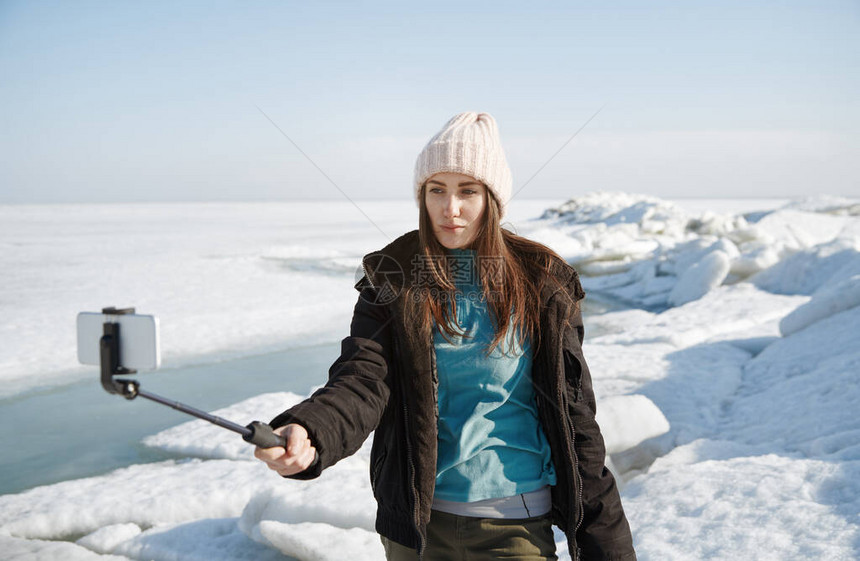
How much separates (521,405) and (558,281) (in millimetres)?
308

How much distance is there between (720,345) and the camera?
624 centimetres

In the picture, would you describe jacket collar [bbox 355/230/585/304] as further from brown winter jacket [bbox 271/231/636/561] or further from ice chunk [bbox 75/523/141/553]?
ice chunk [bbox 75/523/141/553]

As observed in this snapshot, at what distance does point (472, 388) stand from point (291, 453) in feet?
1.54

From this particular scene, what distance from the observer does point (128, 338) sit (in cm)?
96

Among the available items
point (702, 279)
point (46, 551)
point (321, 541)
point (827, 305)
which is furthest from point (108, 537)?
point (702, 279)

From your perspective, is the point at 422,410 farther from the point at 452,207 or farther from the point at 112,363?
the point at 112,363

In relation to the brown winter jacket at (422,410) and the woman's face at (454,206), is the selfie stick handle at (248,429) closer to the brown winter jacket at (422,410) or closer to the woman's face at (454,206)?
→ the brown winter jacket at (422,410)

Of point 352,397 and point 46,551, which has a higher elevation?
point 352,397

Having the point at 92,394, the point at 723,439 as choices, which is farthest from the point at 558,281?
the point at 92,394

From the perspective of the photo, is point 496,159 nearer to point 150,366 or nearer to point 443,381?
point 443,381

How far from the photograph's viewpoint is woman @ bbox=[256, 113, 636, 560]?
135 centimetres

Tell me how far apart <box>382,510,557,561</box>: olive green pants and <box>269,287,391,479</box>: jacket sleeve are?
0.94 ft

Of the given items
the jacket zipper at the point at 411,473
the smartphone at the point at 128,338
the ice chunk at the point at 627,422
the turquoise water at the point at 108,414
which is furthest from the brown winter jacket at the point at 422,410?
the turquoise water at the point at 108,414

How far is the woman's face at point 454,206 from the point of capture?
1.43 meters
